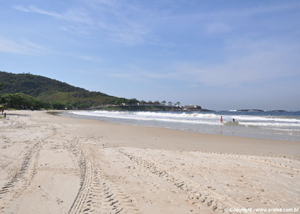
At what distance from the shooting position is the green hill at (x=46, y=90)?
12950cm

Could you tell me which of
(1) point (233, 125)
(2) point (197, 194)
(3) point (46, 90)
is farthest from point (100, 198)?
(3) point (46, 90)

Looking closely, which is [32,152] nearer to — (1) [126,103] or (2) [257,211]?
(2) [257,211]

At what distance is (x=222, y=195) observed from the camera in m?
4.23

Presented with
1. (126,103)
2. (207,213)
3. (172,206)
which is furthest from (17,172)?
(126,103)

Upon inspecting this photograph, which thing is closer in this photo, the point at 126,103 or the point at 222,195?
the point at 222,195

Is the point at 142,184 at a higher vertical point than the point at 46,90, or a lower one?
lower

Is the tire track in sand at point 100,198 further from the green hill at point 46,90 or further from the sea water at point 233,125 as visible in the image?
the green hill at point 46,90

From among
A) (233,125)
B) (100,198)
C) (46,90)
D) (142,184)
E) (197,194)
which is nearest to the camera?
(100,198)

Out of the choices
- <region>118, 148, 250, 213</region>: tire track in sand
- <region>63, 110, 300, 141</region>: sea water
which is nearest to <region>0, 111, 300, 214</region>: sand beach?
<region>118, 148, 250, 213</region>: tire track in sand

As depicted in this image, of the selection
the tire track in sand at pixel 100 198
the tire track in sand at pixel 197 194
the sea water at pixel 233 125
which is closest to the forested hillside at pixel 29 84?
the sea water at pixel 233 125

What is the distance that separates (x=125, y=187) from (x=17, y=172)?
2.85 metres

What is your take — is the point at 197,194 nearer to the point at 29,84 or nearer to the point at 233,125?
the point at 233,125

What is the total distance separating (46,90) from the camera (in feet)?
496

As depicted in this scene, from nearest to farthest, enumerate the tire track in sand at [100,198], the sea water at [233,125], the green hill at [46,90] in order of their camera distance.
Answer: the tire track in sand at [100,198] < the sea water at [233,125] < the green hill at [46,90]
